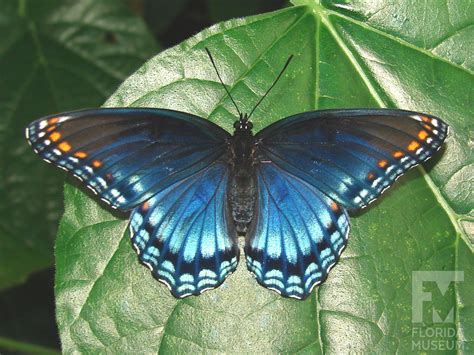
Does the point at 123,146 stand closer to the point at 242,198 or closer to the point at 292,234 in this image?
the point at 242,198

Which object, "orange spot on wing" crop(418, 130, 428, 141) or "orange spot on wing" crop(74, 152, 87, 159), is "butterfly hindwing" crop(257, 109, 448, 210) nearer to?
"orange spot on wing" crop(418, 130, 428, 141)

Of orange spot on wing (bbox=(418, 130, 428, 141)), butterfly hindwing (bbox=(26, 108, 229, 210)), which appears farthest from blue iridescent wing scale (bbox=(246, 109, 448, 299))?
butterfly hindwing (bbox=(26, 108, 229, 210))

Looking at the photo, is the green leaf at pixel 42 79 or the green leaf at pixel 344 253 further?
the green leaf at pixel 42 79

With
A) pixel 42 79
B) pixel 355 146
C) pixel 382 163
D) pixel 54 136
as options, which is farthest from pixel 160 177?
pixel 42 79

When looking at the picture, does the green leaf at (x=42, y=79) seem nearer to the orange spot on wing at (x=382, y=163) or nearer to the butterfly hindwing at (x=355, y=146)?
the butterfly hindwing at (x=355, y=146)

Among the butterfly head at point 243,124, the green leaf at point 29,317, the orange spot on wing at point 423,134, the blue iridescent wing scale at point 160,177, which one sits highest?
the butterfly head at point 243,124

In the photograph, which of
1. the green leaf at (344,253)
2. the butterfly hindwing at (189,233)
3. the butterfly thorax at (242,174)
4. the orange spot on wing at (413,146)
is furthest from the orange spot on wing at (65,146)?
the orange spot on wing at (413,146)
